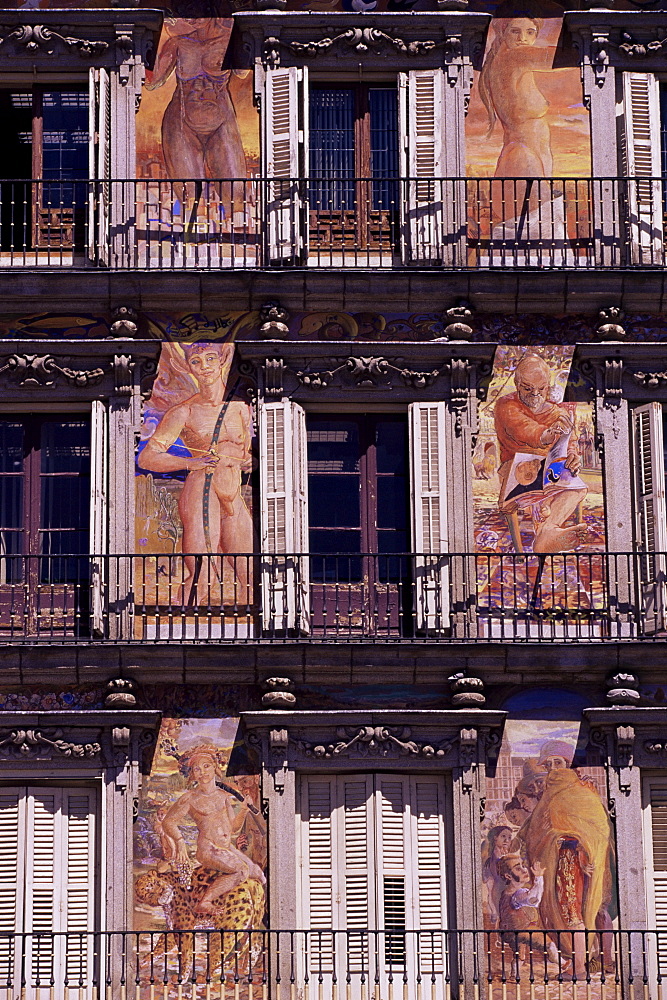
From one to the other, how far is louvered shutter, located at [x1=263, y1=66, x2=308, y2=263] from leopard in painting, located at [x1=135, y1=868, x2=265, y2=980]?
267 inches

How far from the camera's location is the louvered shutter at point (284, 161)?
88.2ft

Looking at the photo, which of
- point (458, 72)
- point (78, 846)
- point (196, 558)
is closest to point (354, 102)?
point (458, 72)

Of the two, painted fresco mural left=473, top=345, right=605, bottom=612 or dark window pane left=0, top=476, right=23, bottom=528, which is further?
dark window pane left=0, top=476, right=23, bottom=528

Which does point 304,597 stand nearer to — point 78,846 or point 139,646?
point 139,646

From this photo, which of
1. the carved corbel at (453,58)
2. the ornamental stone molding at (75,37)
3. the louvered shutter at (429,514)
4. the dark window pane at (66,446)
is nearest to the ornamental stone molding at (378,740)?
the louvered shutter at (429,514)

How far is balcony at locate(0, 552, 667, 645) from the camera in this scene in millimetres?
25750

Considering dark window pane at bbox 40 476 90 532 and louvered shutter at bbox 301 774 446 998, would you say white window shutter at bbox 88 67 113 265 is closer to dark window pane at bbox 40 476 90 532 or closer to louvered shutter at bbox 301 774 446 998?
dark window pane at bbox 40 476 90 532

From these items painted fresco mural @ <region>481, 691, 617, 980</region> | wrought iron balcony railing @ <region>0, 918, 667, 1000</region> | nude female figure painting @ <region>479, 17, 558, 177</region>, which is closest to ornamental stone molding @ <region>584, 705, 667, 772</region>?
painted fresco mural @ <region>481, 691, 617, 980</region>

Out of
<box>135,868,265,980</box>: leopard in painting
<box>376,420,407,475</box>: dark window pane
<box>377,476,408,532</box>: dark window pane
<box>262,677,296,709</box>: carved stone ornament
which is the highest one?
<box>376,420,407,475</box>: dark window pane

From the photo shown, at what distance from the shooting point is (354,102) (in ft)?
90.9

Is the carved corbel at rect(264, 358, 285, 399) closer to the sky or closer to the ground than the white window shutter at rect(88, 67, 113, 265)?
closer to the ground

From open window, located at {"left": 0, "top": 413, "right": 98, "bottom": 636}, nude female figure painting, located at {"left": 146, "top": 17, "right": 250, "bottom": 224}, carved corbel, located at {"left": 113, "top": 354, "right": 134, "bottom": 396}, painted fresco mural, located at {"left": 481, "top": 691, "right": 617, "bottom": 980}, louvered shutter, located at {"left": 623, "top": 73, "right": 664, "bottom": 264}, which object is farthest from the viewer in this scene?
nude female figure painting, located at {"left": 146, "top": 17, "right": 250, "bottom": 224}

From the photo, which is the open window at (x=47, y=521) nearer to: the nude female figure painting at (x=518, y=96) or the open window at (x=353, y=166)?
the open window at (x=353, y=166)

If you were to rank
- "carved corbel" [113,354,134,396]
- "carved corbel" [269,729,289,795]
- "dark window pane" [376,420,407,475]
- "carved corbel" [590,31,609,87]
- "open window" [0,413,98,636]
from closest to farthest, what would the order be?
"carved corbel" [269,729,289,795] → "open window" [0,413,98,636] → "carved corbel" [113,354,134,396] → "dark window pane" [376,420,407,475] → "carved corbel" [590,31,609,87]
